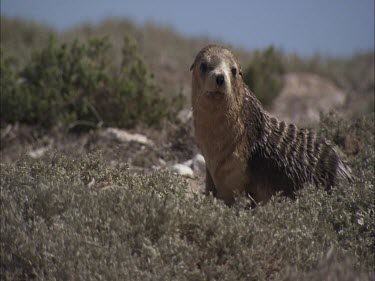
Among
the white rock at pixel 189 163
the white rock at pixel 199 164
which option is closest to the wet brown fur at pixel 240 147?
the white rock at pixel 199 164

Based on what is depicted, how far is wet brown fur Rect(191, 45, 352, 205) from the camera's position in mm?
5367

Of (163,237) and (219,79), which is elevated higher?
(219,79)

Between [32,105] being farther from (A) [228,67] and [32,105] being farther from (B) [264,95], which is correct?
(B) [264,95]

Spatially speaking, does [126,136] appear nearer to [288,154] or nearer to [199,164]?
[199,164]

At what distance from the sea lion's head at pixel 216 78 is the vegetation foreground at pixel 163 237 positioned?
92 centimetres

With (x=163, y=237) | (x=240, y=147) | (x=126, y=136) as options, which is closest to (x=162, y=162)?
(x=126, y=136)

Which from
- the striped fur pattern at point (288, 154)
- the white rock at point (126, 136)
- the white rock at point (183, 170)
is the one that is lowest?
the white rock at point (126, 136)

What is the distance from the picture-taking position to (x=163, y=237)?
12.9 ft

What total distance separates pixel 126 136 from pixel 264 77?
7.09 meters

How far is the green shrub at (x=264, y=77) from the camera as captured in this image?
14.7 meters

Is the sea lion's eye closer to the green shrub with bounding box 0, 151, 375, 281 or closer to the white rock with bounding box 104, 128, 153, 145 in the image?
the green shrub with bounding box 0, 151, 375, 281

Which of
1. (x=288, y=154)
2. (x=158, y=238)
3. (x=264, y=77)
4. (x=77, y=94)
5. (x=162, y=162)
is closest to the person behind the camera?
(x=158, y=238)

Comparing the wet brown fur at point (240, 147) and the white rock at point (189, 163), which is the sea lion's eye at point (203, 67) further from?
the white rock at point (189, 163)

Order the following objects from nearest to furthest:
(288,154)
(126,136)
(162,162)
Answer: (288,154)
(162,162)
(126,136)
